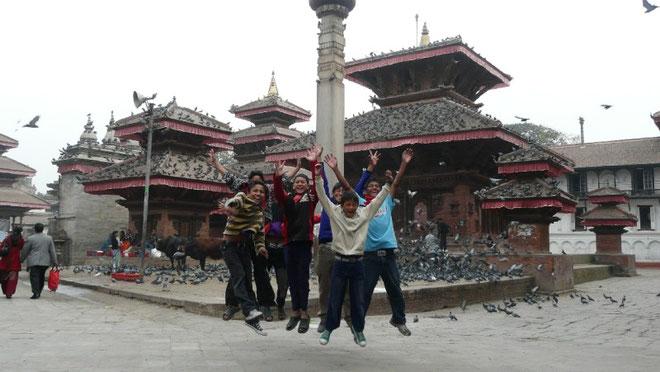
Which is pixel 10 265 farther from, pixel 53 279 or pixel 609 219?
pixel 609 219

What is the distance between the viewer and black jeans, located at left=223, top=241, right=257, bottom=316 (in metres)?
6.15

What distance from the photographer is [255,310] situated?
6.09 meters

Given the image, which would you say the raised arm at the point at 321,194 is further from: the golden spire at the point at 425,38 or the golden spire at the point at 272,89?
the golden spire at the point at 272,89

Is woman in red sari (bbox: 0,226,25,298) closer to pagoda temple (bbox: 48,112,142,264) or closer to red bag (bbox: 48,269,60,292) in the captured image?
red bag (bbox: 48,269,60,292)

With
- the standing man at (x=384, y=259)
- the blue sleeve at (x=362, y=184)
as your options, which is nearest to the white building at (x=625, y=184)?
the blue sleeve at (x=362, y=184)

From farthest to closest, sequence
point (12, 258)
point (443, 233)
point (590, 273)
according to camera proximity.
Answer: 1. point (590, 273)
2. point (443, 233)
3. point (12, 258)

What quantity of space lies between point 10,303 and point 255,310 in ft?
26.2

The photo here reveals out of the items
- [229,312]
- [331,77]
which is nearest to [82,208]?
[331,77]

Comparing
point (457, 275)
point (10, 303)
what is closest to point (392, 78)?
point (457, 275)

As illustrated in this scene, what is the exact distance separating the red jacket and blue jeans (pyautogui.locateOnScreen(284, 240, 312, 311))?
29.7 feet

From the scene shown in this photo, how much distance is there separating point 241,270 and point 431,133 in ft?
47.3

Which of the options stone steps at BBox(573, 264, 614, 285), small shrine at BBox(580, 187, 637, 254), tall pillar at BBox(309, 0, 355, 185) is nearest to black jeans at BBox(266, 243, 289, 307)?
tall pillar at BBox(309, 0, 355, 185)

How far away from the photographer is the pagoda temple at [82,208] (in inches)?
1075

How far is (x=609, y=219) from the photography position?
88.5ft
